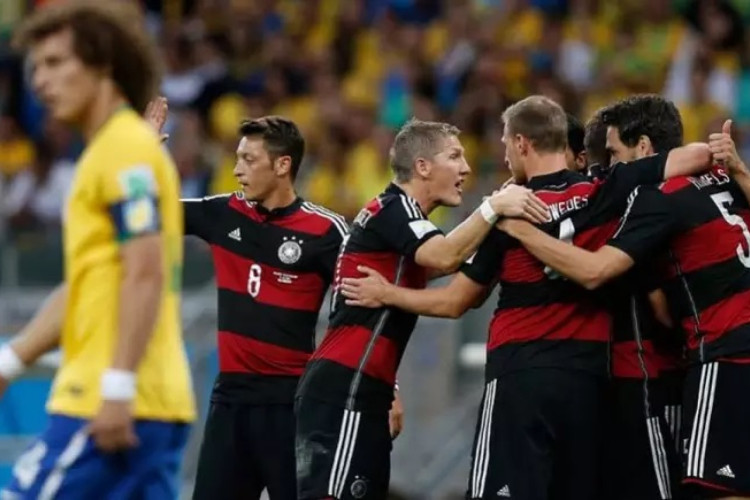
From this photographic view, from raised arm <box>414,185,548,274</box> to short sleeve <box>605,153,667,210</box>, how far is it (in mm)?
341

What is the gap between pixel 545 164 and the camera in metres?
8.12

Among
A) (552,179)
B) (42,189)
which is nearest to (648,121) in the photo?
(552,179)

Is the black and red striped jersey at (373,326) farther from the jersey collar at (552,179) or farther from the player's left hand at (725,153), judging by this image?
the player's left hand at (725,153)

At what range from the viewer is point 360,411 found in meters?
8.13

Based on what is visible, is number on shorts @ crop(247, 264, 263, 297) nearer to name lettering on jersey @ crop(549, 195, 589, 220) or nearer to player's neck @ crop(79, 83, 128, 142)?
name lettering on jersey @ crop(549, 195, 589, 220)

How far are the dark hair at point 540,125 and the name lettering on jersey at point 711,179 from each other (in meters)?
0.60

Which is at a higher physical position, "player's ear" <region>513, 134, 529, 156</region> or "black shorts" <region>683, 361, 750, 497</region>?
"player's ear" <region>513, 134, 529, 156</region>

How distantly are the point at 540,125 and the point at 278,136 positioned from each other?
1.55 m

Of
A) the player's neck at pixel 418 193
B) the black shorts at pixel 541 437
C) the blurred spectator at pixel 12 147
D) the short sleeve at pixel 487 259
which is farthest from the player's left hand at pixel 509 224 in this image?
the blurred spectator at pixel 12 147

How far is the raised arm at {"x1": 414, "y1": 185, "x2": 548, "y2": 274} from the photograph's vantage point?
25.9 ft

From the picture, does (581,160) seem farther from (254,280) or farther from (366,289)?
(254,280)

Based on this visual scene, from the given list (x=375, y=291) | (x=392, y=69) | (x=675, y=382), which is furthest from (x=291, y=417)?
(x=392, y=69)

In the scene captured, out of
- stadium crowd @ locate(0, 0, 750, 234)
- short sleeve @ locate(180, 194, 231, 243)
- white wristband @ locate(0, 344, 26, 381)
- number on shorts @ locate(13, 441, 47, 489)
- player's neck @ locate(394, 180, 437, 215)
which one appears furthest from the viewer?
stadium crowd @ locate(0, 0, 750, 234)

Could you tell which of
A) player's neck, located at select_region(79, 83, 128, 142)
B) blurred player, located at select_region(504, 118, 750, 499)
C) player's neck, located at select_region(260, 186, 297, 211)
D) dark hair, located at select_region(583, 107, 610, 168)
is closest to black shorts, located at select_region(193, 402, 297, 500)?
player's neck, located at select_region(260, 186, 297, 211)
